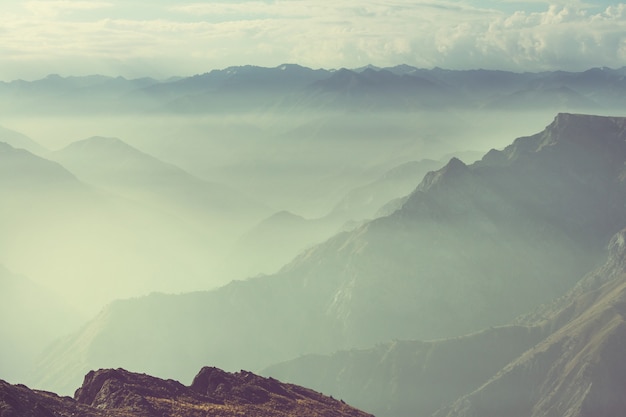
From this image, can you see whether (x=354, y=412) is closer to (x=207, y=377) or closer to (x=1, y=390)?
(x=207, y=377)

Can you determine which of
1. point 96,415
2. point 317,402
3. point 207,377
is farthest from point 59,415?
point 317,402

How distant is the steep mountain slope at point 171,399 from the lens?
92.4 meters

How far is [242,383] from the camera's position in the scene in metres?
122

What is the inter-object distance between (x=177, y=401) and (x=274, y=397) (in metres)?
18.1

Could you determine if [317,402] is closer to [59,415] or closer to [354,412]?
[354,412]

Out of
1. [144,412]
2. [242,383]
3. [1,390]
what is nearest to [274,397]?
[242,383]

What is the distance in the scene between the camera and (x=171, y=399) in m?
107

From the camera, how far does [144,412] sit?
98250 mm

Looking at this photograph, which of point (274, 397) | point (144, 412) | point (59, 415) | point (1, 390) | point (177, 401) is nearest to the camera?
point (1, 390)

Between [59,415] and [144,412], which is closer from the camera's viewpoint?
[59,415]

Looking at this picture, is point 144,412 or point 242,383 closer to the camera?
point 144,412

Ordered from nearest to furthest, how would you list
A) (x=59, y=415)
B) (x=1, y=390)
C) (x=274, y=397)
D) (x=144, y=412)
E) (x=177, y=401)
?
1. (x=1, y=390)
2. (x=59, y=415)
3. (x=144, y=412)
4. (x=177, y=401)
5. (x=274, y=397)

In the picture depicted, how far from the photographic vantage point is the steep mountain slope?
92438 millimetres

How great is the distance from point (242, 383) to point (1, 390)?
43.2 m
